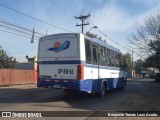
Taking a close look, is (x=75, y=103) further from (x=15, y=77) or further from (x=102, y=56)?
(x=15, y=77)

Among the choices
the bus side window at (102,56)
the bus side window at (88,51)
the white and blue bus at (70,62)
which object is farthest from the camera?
the bus side window at (102,56)

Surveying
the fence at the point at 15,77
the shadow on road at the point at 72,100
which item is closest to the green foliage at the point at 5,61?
the fence at the point at 15,77

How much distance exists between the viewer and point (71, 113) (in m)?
12.2

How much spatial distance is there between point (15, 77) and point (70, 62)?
20567 mm

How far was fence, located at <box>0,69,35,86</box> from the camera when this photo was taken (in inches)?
1288

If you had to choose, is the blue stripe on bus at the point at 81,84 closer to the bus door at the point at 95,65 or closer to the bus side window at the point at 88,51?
the bus door at the point at 95,65

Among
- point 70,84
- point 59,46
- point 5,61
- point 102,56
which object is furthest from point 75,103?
point 5,61

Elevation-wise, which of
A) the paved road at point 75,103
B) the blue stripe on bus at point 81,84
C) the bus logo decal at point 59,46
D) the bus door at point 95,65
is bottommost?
the paved road at point 75,103

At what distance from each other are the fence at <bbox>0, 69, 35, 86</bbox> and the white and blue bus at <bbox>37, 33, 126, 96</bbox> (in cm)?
1667

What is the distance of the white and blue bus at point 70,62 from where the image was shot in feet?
A: 51.4

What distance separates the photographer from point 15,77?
1384 inches

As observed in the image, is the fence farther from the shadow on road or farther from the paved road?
the paved road

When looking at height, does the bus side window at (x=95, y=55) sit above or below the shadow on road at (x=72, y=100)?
above

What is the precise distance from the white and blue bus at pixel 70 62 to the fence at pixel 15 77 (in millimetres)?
16666
